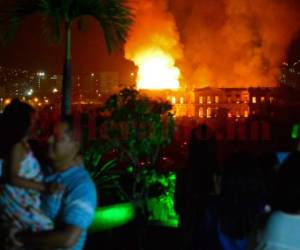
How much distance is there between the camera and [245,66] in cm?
7456

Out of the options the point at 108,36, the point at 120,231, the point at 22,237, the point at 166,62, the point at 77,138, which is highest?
the point at 166,62

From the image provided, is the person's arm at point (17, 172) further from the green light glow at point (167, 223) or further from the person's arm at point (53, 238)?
the green light glow at point (167, 223)

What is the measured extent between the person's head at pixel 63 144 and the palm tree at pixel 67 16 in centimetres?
474

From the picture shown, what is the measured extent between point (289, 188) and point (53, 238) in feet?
3.61

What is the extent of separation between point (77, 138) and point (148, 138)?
4.60 metres

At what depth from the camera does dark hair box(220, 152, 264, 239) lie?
122 inches

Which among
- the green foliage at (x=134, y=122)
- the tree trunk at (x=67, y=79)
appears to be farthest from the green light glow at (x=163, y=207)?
the tree trunk at (x=67, y=79)

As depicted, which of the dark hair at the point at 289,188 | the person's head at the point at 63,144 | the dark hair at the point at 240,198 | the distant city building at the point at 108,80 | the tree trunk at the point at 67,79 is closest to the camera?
the dark hair at the point at 289,188

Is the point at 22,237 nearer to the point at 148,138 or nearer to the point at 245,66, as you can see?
the point at 148,138

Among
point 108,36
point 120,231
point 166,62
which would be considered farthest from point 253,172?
point 166,62

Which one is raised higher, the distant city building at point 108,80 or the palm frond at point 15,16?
the distant city building at point 108,80

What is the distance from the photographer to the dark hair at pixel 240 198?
3.09 m

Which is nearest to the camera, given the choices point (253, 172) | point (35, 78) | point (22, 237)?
point (22, 237)

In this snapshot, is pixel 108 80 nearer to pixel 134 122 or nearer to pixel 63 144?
pixel 134 122
